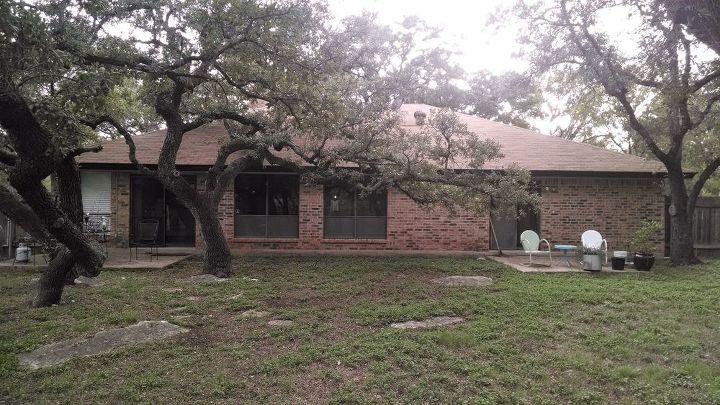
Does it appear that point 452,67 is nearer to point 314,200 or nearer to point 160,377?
point 314,200

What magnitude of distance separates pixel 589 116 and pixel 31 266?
25.6 m

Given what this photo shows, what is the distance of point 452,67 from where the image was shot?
89.1ft

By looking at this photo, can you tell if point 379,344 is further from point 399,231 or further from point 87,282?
point 399,231

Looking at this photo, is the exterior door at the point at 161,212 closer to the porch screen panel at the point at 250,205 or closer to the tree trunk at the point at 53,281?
the porch screen panel at the point at 250,205

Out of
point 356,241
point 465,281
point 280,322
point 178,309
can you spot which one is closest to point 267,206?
point 356,241

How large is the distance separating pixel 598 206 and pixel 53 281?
12.5 meters

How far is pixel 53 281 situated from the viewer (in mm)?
6992

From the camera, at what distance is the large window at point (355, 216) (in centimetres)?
1380

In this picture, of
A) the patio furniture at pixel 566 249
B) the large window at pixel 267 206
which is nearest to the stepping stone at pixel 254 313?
the large window at pixel 267 206

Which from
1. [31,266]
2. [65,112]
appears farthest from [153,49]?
[31,266]

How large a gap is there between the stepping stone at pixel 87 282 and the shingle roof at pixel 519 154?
4426mm

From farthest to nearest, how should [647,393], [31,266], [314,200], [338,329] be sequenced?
[314,200] → [31,266] → [338,329] → [647,393]

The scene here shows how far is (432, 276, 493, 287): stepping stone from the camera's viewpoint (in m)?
8.92

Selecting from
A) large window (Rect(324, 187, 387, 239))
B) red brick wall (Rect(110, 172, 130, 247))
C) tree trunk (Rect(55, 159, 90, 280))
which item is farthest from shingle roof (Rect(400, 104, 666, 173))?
tree trunk (Rect(55, 159, 90, 280))
